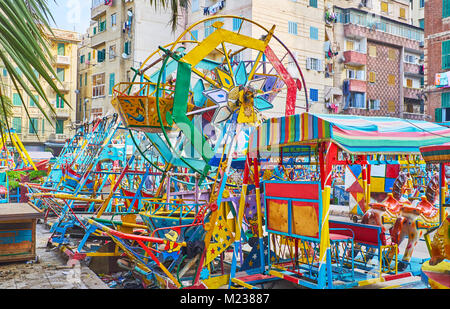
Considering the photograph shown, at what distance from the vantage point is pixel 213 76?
980 cm

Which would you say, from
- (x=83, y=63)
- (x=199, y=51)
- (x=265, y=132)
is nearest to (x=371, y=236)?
(x=265, y=132)

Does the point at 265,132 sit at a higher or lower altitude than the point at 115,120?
lower

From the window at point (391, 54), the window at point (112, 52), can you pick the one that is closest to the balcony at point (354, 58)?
the window at point (391, 54)

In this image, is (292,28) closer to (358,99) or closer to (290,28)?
(290,28)

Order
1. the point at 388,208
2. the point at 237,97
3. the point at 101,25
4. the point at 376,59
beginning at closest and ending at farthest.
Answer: the point at 388,208 → the point at 237,97 → the point at 101,25 → the point at 376,59

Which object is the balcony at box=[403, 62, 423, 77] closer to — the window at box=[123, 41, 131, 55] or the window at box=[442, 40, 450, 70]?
the window at box=[442, 40, 450, 70]

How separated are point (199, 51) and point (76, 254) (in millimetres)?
4769

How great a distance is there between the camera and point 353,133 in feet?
19.1

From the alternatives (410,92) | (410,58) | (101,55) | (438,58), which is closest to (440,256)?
(438,58)

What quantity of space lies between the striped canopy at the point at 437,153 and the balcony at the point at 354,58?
3600cm

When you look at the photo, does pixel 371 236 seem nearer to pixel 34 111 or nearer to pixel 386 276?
pixel 386 276

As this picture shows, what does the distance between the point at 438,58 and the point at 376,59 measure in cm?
1182

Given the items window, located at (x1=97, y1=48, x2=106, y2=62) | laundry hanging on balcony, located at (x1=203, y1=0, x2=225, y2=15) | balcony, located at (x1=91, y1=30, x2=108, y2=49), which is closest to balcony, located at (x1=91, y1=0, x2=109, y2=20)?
balcony, located at (x1=91, y1=30, x2=108, y2=49)

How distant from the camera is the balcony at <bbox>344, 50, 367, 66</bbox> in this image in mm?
39062
